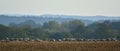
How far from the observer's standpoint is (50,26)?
17762 cm

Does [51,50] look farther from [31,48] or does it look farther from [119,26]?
[119,26]

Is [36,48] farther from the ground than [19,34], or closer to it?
farther from the ground

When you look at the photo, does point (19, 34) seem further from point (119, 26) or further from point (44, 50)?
point (44, 50)

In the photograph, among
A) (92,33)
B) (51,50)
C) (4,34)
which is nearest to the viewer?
(51,50)

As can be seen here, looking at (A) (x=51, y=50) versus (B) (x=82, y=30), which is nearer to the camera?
(A) (x=51, y=50)

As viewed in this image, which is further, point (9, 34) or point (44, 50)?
point (9, 34)

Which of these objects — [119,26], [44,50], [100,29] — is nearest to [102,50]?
[44,50]

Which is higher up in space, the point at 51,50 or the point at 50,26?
the point at 51,50

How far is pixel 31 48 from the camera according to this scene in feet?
141

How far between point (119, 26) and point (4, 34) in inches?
2507

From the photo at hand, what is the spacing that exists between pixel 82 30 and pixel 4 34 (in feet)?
102

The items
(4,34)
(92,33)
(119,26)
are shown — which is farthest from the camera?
(119,26)

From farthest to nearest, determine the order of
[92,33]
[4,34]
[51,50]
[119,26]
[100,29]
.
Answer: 1. [119,26]
2. [100,29]
3. [92,33]
4. [4,34]
5. [51,50]

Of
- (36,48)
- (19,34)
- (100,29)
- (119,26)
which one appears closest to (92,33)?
(100,29)
